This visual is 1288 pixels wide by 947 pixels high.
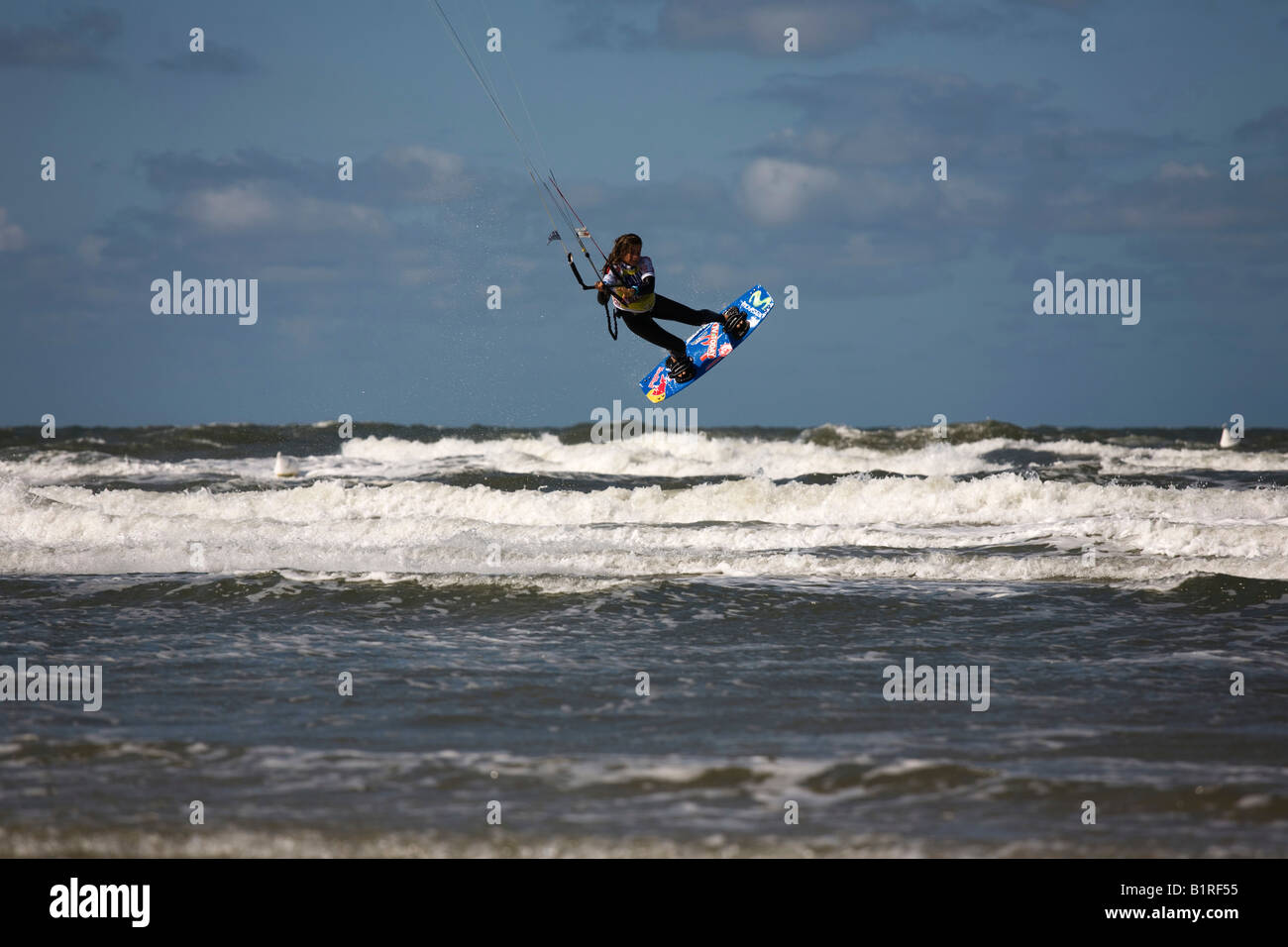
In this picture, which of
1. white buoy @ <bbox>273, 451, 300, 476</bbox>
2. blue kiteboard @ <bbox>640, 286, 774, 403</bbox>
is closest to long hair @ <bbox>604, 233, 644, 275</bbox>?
blue kiteboard @ <bbox>640, 286, 774, 403</bbox>

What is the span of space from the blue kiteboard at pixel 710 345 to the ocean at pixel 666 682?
1.85 meters

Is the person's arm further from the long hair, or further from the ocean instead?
the ocean

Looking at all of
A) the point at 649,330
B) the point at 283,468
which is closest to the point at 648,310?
the point at 649,330

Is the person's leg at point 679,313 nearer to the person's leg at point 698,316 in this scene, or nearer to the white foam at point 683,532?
the person's leg at point 698,316

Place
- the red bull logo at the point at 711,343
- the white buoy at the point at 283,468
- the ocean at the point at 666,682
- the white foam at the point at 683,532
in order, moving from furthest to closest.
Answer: the white buoy at the point at 283,468 → the red bull logo at the point at 711,343 → the white foam at the point at 683,532 → the ocean at the point at 666,682

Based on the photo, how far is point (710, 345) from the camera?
14.0 meters

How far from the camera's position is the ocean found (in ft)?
15.6

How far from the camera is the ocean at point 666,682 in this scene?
15.6 feet

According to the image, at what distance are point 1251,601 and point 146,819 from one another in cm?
888

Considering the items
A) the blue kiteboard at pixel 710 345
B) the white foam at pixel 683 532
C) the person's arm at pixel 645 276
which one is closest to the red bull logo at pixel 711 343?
the blue kiteboard at pixel 710 345

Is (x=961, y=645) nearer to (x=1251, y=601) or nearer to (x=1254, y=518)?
(x=1251, y=601)

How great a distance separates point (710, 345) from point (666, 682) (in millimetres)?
7373

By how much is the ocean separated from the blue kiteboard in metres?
1.85
